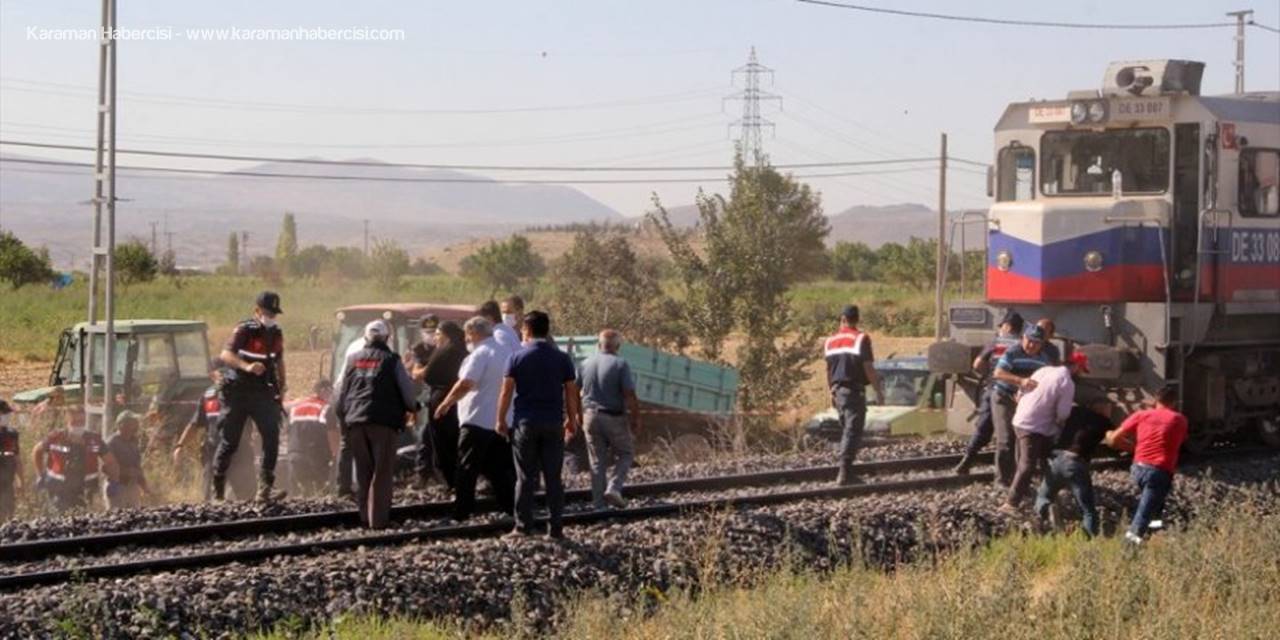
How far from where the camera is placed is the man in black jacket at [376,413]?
1282 cm

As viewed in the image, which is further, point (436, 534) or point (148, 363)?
point (148, 363)

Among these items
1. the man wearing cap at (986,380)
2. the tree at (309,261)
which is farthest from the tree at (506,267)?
the man wearing cap at (986,380)

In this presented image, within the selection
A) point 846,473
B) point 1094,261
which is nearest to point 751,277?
point 1094,261

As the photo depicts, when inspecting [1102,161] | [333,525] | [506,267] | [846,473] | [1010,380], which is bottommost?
[333,525]

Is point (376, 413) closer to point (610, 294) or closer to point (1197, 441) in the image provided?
point (1197, 441)

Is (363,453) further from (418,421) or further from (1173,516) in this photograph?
(1173,516)

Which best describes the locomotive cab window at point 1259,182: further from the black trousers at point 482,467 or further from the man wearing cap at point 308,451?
the man wearing cap at point 308,451

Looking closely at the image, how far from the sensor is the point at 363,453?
12.8 metres

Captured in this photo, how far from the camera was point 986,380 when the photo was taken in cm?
1639

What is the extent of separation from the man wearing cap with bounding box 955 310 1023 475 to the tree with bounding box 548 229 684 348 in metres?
16.3

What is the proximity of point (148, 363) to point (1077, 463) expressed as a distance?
1322cm

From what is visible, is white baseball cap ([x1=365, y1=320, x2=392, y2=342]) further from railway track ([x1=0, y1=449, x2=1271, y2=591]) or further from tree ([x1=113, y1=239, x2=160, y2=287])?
tree ([x1=113, y1=239, x2=160, y2=287])

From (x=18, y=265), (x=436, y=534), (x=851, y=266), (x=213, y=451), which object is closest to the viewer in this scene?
(x=436, y=534)

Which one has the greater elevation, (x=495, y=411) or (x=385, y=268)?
(x=385, y=268)
